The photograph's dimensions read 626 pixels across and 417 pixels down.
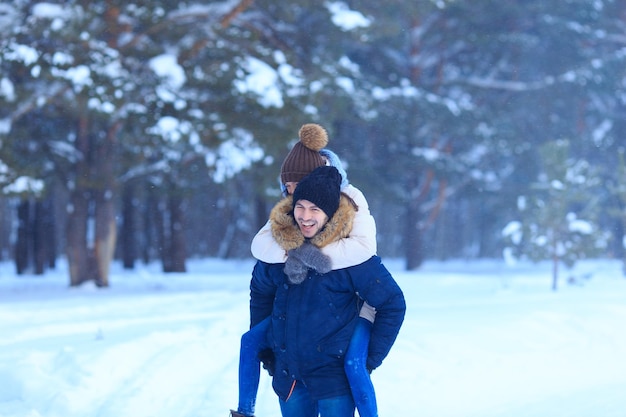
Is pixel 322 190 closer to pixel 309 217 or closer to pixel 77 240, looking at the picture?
pixel 309 217

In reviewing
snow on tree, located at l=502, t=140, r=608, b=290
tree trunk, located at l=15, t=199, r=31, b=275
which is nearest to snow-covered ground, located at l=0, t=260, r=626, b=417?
snow on tree, located at l=502, t=140, r=608, b=290

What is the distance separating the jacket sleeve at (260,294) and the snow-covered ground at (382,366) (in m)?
2.20

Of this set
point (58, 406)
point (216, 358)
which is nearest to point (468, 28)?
point (216, 358)

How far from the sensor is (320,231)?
3.73 meters

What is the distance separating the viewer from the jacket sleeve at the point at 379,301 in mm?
3627

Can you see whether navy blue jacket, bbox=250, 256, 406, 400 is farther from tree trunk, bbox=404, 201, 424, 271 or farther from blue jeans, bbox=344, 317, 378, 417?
tree trunk, bbox=404, 201, 424, 271

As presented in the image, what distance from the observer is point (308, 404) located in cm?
391

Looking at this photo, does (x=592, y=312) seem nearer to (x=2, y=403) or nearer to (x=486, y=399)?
(x=486, y=399)

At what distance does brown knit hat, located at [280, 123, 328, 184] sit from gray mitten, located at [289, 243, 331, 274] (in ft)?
1.58

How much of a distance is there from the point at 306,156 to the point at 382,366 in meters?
4.12

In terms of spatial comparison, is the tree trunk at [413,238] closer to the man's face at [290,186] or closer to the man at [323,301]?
the man's face at [290,186]

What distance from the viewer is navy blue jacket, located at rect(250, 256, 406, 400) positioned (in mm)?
3643

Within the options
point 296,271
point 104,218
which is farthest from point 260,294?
point 104,218

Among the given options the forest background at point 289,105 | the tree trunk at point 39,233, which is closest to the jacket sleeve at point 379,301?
the forest background at point 289,105
